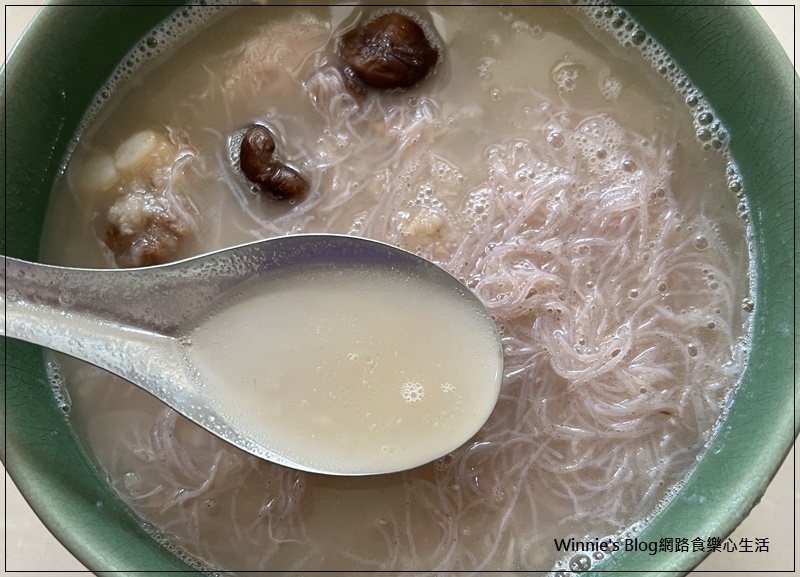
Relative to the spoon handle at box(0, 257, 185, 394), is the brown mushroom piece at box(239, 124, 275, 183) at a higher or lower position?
higher

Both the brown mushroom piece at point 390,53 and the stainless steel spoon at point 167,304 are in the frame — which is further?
the brown mushroom piece at point 390,53

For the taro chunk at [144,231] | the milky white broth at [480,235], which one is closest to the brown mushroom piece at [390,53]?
the milky white broth at [480,235]

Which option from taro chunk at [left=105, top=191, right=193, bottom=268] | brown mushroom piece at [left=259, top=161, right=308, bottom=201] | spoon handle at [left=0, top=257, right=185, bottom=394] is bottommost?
spoon handle at [left=0, top=257, right=185, bottom=394]

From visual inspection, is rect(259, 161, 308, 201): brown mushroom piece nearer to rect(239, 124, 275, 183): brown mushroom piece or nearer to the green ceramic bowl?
rect(239, 124, 275, 183): brown mushroom piece

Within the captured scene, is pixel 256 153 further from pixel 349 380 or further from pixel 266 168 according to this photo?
pixel 349 380

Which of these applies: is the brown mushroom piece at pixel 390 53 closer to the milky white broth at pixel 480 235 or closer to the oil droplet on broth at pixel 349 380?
the milky white broth at pixel 480 235

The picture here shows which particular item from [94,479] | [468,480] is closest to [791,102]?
[468,480]

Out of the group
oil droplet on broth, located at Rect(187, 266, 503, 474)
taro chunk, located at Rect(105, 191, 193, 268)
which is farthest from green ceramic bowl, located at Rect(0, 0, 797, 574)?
oil droplet on broth, located at Rect(187, 266, 503, 474)
